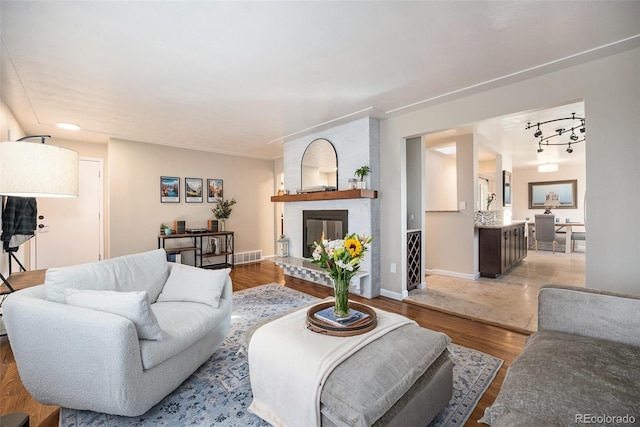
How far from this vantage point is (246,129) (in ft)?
13.8

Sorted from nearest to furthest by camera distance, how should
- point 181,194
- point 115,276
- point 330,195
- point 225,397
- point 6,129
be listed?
point 225,397 < point 115,276 < point 6,129 < point 330,195 < point 181,194

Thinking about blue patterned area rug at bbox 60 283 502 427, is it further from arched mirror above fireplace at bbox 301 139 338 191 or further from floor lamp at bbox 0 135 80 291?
arched mirror above fireplace at bbox 301 139 338 191

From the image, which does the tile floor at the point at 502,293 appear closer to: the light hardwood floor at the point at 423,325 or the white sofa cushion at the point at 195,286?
the light hardwood floor at the point at 423,325

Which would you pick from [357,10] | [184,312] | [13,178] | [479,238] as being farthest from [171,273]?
[479,238]

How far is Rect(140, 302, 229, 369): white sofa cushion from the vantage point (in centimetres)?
158

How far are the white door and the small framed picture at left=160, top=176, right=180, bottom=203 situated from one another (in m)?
1.06

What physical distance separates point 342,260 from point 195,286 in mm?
1357

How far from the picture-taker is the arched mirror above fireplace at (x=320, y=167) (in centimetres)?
418

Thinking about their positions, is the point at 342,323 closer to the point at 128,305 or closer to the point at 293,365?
the point at 293,365

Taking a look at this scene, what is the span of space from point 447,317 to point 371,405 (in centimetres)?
228

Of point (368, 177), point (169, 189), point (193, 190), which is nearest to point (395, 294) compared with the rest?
point (368, 177)

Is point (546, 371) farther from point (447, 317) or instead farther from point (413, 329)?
point (447, 317)

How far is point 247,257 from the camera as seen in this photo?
6250 millimetres

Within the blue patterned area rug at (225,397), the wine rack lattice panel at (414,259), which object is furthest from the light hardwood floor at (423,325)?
the wine rack lattice panel at (414,259)
